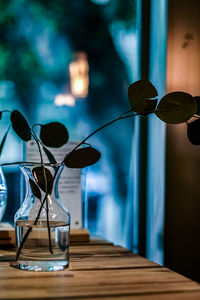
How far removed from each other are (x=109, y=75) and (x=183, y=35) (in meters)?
0.32

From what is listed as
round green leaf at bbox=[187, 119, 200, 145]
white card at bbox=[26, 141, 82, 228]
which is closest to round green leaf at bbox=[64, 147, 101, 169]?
round green leaf at bbox=[187, 119, 200, 145]

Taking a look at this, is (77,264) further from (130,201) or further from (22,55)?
(22,55)

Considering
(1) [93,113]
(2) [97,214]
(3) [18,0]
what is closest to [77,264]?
(2) [97,214]

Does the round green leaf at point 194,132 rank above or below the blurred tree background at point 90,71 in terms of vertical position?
below

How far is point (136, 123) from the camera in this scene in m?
1.62

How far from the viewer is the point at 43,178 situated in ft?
3.00

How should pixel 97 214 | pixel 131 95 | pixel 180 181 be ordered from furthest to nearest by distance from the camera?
A: 1. pixel 97 214
2. pixel 180 181
3. pixel 131 95

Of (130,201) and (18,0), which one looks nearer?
(18,0)

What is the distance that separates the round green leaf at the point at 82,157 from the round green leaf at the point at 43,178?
0.18 ft

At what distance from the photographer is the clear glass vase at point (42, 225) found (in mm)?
889

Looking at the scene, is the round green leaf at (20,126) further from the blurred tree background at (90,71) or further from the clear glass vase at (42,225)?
the blurred tree background at (90,71)

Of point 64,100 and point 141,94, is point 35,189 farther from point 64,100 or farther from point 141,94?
point 64,100

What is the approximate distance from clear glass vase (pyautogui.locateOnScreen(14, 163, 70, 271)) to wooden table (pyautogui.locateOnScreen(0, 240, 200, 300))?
0.03m

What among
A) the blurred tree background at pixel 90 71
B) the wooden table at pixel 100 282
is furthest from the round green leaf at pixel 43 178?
the blurred tree background at pixel 90 71
